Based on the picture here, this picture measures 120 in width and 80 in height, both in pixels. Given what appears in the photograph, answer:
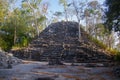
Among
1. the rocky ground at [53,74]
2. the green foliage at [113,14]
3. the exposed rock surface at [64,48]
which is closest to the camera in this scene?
the rocky ground at [53,74]

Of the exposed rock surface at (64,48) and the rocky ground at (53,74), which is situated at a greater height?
the exposed rock surface at (64,48)

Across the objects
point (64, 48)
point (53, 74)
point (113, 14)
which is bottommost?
point (53, 74)

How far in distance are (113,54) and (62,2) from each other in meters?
12.4

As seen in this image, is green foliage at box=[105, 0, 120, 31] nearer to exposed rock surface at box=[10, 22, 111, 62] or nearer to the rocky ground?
the rocky ground

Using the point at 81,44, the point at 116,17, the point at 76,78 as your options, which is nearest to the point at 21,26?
the point at 81,44

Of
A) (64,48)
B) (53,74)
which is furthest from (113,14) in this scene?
(64,48)

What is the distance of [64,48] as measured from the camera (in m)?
23.5

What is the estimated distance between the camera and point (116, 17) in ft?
45.5

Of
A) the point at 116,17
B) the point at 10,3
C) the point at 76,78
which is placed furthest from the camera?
the point at 10,3

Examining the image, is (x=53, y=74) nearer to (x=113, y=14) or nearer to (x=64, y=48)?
(x=113, y=14)

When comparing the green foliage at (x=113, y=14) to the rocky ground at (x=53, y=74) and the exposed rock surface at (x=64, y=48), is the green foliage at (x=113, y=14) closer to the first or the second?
the rocky ground at (x=53, y=74)

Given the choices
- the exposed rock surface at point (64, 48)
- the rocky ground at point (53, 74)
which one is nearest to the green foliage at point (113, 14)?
the rocky ground at point (53, 74)

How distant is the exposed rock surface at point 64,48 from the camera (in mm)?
22156

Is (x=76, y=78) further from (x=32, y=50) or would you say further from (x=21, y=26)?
(x=21, y=26)
